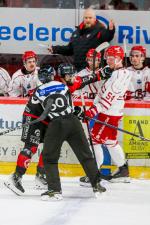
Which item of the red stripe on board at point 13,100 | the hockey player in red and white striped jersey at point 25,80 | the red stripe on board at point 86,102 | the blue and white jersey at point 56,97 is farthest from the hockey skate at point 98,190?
the hockey player in red and white striped jersey at point 25,80

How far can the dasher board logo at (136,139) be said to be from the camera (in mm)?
7449

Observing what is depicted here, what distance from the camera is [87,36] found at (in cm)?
794

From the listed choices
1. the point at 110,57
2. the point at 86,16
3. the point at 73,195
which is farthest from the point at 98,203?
the point at 86,16

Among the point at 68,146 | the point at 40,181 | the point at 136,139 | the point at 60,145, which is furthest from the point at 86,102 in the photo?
the point at 60,145

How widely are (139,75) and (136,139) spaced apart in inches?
29.9

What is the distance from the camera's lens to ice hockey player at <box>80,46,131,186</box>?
7.13 m

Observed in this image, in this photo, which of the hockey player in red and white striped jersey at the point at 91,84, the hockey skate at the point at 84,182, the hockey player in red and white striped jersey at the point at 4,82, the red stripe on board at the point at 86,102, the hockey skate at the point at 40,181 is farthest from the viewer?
the hockey player in red and white striped jersey at the point at 4,82

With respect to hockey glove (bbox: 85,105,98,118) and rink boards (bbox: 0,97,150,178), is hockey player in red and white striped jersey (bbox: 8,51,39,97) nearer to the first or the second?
rink boards (bbox: 0,97,150,178)

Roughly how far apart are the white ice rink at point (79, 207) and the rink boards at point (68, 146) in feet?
0.77

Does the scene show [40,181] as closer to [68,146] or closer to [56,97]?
[68,146]

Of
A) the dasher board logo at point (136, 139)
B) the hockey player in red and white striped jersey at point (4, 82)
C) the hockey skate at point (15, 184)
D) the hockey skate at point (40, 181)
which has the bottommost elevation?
the hockey skate at point (40, 181)

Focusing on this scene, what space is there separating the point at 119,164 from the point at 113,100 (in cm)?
63

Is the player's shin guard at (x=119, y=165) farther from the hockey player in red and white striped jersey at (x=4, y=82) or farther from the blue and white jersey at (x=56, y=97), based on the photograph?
the hockey player in red and white striped jersey at (x=4, y=82)

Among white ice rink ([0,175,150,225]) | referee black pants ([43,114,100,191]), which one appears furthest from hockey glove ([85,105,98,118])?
white ice rink ([0,175,150,225])
